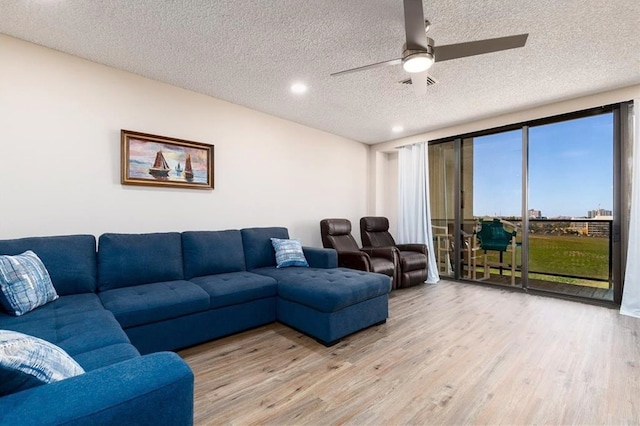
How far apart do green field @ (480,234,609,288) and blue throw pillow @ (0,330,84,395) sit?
5132 millimetres

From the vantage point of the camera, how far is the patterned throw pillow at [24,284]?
177cm

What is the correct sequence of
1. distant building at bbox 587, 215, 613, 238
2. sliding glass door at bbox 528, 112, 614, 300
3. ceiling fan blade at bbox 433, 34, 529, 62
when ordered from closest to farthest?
ceiling fan blade at bbox 433, 34, 529, 62, distant building at bbox 587, 215, 613, 238, sliding glass door at bbox 528, 112, 614, 300

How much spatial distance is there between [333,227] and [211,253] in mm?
1923

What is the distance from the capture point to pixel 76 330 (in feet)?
5.13

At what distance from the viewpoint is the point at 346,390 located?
1832mm

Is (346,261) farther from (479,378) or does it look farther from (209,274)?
(479,378)

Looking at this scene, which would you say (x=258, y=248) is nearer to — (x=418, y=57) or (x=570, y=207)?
(x=418, y=57)

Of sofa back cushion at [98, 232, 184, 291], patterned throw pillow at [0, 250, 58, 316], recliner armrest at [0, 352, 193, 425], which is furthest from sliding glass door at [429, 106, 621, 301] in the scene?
patterned throw pillow at [0, 250, 58, 316]

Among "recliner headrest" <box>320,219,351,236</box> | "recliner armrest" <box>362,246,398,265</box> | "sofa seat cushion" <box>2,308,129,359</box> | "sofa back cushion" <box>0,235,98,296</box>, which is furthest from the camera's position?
"recliner headrest" <box>320,219,351,236</box>

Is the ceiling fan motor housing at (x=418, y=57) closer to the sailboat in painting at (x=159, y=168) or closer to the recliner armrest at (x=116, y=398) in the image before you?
the recliner armrest at (x=116, y=398)

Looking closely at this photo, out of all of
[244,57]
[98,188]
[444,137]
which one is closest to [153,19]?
[244,57]

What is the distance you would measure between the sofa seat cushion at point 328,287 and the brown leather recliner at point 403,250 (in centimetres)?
145

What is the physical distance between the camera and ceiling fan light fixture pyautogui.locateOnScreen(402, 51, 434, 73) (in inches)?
77.9

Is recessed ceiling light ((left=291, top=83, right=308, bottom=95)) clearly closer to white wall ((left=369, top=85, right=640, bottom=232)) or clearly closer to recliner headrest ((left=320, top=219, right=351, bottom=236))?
recliner headrest ((left=320, top=219, right=351, bottom=236))
